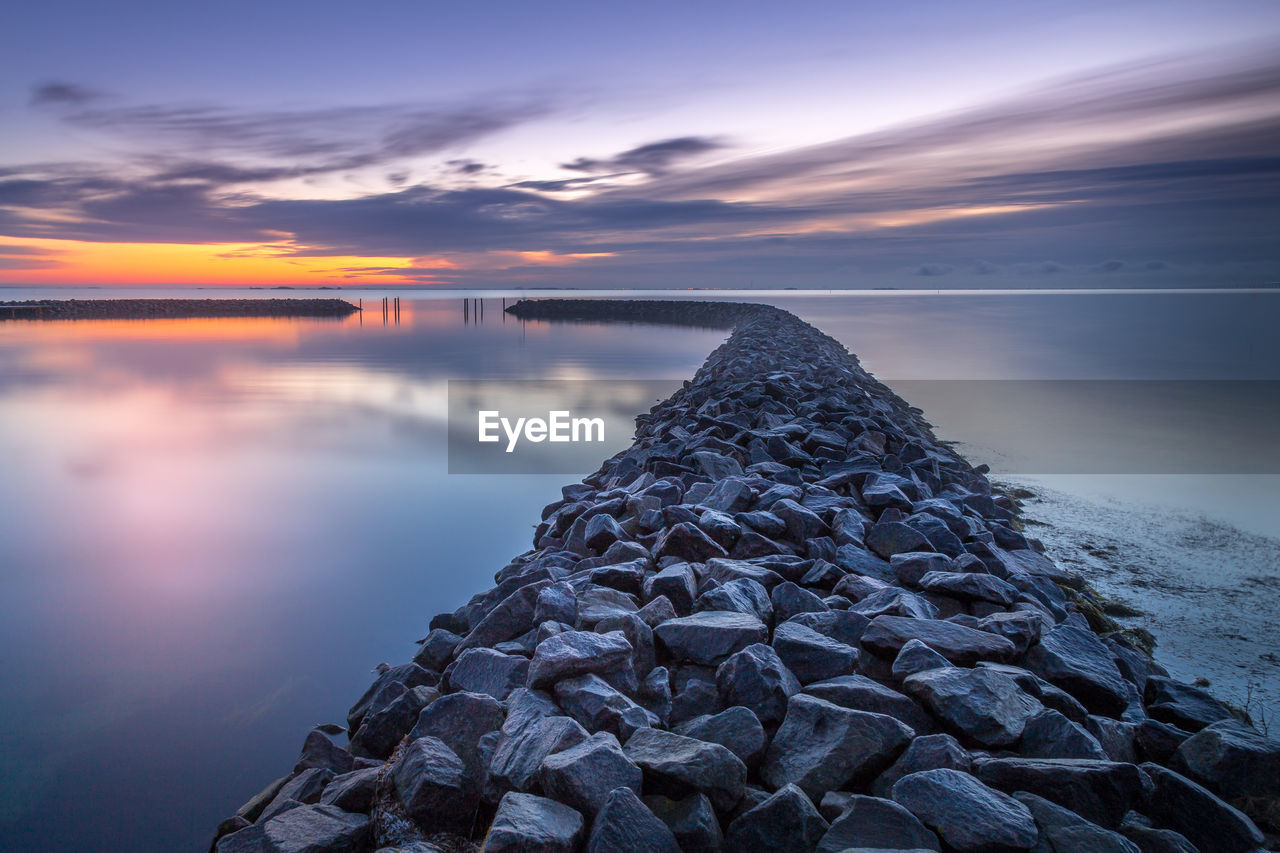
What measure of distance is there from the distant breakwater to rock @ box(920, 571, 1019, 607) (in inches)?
2019

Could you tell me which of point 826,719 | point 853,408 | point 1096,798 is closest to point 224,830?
point 826,719

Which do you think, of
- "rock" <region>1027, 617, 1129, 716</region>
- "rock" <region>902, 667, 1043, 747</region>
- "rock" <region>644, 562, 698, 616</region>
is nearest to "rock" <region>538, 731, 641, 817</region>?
"rock" <region>902, 667, 1043, 747</region>

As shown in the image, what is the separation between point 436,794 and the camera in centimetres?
206

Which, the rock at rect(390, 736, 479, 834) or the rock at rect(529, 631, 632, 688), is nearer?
the rock at rect(390, 736, 479, 834)

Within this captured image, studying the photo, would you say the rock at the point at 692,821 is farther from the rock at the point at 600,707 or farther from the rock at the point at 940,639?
the rock at the point at 940,639

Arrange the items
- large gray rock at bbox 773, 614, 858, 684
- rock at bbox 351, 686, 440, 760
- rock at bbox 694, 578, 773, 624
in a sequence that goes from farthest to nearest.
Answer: rock at bbox 694, 578, 773, 624
rock at bbox 351, 686, 440, 760
large gray rock at bbox 773, 614, 858, 684

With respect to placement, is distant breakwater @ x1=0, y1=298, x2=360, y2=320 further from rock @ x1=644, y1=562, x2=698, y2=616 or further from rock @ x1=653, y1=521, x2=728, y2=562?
rock @ x1=644, y1=562, x2=698, y2=616

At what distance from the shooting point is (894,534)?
3.88 metres

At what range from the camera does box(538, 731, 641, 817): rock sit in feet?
6.23

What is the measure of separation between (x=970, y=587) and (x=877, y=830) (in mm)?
1612

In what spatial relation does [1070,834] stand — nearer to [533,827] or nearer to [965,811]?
[965,811]

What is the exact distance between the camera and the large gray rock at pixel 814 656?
2562 mm

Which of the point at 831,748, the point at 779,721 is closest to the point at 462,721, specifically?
the point at 779,721

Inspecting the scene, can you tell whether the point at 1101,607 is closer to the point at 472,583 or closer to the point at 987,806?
the point at 987,806
